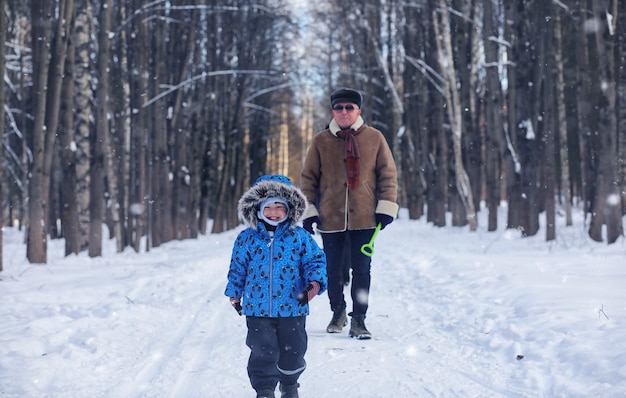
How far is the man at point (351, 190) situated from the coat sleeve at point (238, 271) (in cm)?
160

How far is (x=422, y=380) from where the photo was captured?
14.2ft

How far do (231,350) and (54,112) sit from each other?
23.8ft

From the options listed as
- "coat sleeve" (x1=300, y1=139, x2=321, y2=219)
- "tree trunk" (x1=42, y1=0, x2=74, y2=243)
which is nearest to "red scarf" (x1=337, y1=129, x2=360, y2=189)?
"coat sleeve" (x1=300, y1=139, x2=321, y2=219)

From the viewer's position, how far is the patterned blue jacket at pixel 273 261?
383cm

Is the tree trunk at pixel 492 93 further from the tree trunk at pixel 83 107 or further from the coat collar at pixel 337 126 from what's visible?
the coat collar at pixel 337 126

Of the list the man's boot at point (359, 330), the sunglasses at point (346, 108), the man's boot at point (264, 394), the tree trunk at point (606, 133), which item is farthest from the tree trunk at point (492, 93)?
the man's boot at point (264, 394)

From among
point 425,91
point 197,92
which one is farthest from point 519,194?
point 197,92

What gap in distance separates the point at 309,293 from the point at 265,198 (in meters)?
0.66

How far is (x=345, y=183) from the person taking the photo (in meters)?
5.59

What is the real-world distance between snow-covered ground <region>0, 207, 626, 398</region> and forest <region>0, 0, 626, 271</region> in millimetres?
3542

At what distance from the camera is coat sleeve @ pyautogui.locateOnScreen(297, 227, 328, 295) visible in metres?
3.85

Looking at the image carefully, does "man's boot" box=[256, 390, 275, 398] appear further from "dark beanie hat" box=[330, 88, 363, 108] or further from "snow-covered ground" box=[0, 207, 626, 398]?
"dark beanie hat" box=[330, 88, 363, 108]

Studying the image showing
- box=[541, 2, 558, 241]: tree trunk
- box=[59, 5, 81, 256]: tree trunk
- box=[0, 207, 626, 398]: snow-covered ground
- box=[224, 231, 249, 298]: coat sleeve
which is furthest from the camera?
box=[541, 2, 558, 241]: tree trunk

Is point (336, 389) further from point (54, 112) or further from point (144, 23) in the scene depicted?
point (144, 23)
